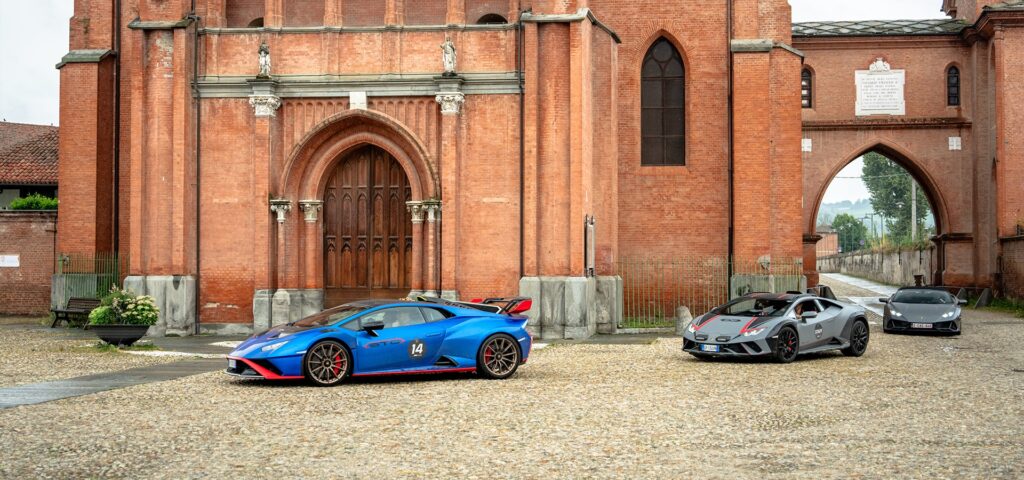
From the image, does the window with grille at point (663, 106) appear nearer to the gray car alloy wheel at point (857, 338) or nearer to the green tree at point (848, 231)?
the gray car alloy wheel at point (857, 338)

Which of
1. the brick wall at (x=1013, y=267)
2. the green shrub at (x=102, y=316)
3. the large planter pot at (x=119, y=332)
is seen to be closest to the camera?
the green shrub at (x=102, y=316)

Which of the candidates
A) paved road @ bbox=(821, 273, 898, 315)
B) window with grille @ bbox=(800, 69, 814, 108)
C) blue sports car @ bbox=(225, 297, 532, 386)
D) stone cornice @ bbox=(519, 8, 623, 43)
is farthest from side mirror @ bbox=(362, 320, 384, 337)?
window with grille @ bbox=(800, 69, 814, 108)

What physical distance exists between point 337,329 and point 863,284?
2085 inches

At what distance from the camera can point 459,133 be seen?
24.6 m

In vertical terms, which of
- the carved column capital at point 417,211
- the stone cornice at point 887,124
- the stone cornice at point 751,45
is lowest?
the carved column capital at point 417,211

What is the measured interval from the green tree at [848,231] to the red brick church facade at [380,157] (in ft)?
386

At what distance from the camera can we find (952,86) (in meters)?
40.6

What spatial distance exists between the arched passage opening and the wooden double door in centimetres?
1885

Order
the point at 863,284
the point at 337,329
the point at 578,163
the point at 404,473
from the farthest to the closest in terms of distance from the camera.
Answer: the point at 863,284, the point at 578,163, the point at 337,329, the point at 404,473

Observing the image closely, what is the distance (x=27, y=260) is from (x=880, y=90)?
104 feet

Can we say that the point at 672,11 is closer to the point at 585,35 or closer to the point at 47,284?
the point at 585,35

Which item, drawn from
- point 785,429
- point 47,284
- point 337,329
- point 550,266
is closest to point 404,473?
point 785,429

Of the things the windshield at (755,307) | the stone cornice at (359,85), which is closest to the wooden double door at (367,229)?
the stone cornice at (359,85)

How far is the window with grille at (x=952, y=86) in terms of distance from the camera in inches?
1597
